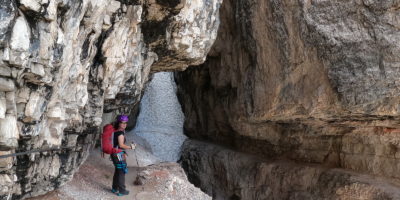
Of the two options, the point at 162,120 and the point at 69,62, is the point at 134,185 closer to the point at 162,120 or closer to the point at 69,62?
the point at 69,62

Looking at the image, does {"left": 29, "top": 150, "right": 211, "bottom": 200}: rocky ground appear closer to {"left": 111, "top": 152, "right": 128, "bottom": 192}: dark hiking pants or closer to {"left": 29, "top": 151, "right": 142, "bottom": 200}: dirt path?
{"left": 29, "top": 151, "right": 142, "bottom": 200}: dirt path

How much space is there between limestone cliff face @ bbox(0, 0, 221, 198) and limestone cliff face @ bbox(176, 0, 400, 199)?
162 cm

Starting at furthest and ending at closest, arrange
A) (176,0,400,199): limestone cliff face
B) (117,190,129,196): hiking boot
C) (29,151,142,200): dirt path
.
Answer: (176,0,400,199): limestone cliff face < (117,190,129,196): hiking boot < (29,151,142,200): dirt path

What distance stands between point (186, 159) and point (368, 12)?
8.81 m

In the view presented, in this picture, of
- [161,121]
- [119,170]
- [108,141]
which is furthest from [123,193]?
[161,121]

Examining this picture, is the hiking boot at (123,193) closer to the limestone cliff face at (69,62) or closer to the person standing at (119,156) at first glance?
the person standing at (119,156)

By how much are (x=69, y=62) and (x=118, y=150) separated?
8.51ft

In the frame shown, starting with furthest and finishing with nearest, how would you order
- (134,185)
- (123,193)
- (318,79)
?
(318,79)
(134,185)
(123,193)

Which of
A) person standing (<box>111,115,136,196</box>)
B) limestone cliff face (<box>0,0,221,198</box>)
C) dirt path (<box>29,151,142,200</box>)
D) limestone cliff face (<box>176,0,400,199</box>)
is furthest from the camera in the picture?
limestone cliff face (<box>176,0,400,199</box>)

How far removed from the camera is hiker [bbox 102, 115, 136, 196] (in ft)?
23.0

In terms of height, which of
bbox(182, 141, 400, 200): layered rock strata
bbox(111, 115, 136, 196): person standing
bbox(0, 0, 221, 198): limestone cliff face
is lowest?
bbox(182, 141, 400, 200): layered rock strata

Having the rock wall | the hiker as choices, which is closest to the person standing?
the hiker

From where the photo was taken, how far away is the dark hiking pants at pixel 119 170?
709cm

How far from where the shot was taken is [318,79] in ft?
27.1
